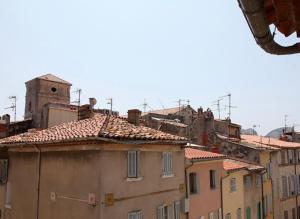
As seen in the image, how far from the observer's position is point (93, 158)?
13703 millimetres

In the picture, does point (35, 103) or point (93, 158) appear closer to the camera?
point (93, 158)

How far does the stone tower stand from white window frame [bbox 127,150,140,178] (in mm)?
22665

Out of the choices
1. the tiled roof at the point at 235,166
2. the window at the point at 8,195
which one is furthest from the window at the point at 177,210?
the window at the point at 8,195

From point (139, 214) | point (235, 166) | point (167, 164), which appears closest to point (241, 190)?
point (235, 166)

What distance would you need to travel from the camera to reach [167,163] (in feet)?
59.2

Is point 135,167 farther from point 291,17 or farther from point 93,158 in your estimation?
point 291,17

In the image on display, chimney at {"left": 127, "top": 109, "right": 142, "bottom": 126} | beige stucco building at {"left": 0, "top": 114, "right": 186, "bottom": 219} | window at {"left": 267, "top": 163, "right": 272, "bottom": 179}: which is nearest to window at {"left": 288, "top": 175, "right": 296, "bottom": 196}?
window at {"left": 267, "top": 163, "right": 272, "bottom": 179}

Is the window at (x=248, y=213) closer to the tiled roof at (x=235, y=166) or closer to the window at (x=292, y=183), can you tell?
the tiled roof at (x=235, y=166)

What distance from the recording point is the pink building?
802 inches

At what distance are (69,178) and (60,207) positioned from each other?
1415mm

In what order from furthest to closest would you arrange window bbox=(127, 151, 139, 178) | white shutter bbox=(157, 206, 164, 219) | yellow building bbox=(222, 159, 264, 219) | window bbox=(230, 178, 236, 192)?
1. window bbox=(230, 178, 236, 192)
2. yellow building bbox=(222, 159, 264, 219)
3. white shutter bbox=(157, 206, 164, 219)
4. window bbox=(127, 151, 139, 178)

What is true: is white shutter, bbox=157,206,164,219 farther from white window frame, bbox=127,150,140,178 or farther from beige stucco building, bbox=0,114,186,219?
white window frame, bbox=127,150,140,178

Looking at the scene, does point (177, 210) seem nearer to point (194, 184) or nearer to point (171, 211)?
point (171, 211)

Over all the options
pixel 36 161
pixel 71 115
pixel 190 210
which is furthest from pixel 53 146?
pixel 71 115
